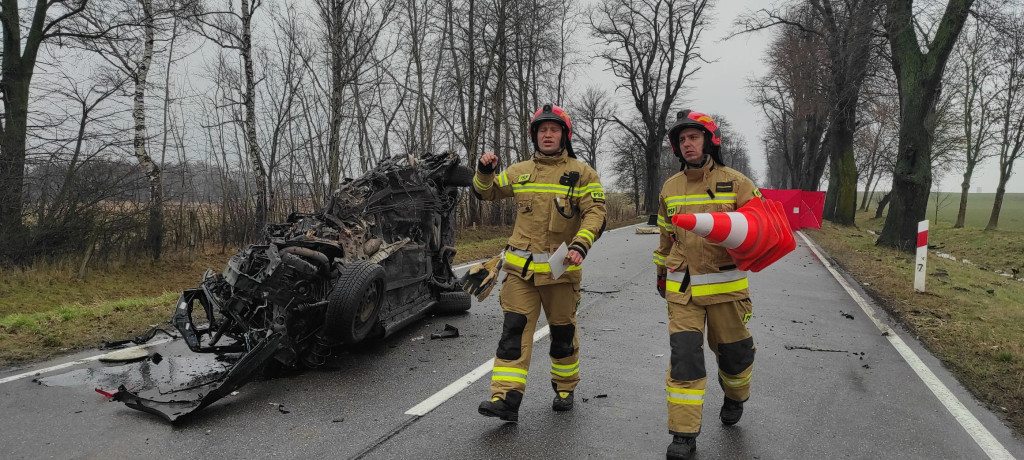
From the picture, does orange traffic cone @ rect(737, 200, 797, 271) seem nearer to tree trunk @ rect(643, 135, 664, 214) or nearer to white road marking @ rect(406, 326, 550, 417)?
white road marking @ rect(406, 326, 550, 417)

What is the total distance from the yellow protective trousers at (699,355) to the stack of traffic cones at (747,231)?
33 cm

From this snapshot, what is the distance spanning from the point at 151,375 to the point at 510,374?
2.84 meters

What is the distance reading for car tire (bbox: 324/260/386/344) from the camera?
4.39 metres

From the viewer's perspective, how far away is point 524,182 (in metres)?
3.81

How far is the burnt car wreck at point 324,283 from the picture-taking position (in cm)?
421

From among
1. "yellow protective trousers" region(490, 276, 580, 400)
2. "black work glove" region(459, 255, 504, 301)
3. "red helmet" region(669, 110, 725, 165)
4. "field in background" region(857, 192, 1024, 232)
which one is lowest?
"field in background" region(857, 192, 1024, 232)

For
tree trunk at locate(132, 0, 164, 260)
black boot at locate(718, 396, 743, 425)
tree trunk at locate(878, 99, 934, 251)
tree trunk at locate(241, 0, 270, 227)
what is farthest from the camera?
tree trunk at locate(878, 99, 934, 251)

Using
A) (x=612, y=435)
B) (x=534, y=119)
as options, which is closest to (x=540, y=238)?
(x=534, y=119)

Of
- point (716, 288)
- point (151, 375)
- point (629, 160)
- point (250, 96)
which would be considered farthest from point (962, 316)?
point (629, 160)

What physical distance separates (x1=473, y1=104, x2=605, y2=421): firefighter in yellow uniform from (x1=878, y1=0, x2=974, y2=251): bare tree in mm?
13890

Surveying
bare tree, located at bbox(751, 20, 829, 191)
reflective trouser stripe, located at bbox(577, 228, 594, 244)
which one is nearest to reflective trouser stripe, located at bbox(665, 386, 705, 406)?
reflective trouser stripe, located at bbox(577, 228, 594, 244)

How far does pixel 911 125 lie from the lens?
1427cm

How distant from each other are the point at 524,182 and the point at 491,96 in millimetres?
18892

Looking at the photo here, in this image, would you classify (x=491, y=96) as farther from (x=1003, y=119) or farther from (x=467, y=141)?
(x=1003, y=119)
